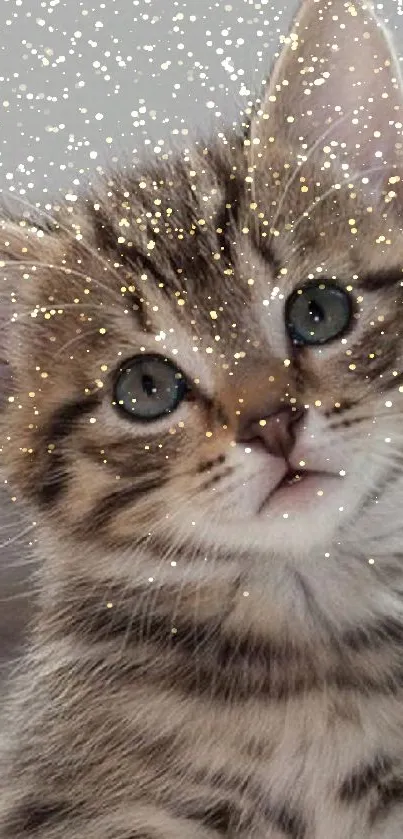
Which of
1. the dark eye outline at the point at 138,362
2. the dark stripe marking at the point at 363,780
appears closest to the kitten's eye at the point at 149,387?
the dark eye outline at the point at 138,362

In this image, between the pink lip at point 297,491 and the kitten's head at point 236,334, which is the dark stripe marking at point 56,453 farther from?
the pink lip at point 297,491

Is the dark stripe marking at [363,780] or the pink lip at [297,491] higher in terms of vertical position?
the pink lip at [297,491]

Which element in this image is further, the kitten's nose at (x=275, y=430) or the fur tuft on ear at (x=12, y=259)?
the fur tuft on ear at (x=12, y=259)

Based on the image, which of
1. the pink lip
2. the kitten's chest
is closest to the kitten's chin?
the pink lip

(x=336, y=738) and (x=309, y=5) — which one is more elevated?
(x=309, y=5)

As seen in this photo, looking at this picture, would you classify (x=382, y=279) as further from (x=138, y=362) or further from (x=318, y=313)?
(x=138, y=362)

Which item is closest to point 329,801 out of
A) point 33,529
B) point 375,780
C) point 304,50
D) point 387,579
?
point 375,780

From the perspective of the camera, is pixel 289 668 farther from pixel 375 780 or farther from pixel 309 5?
pixel 309 5
